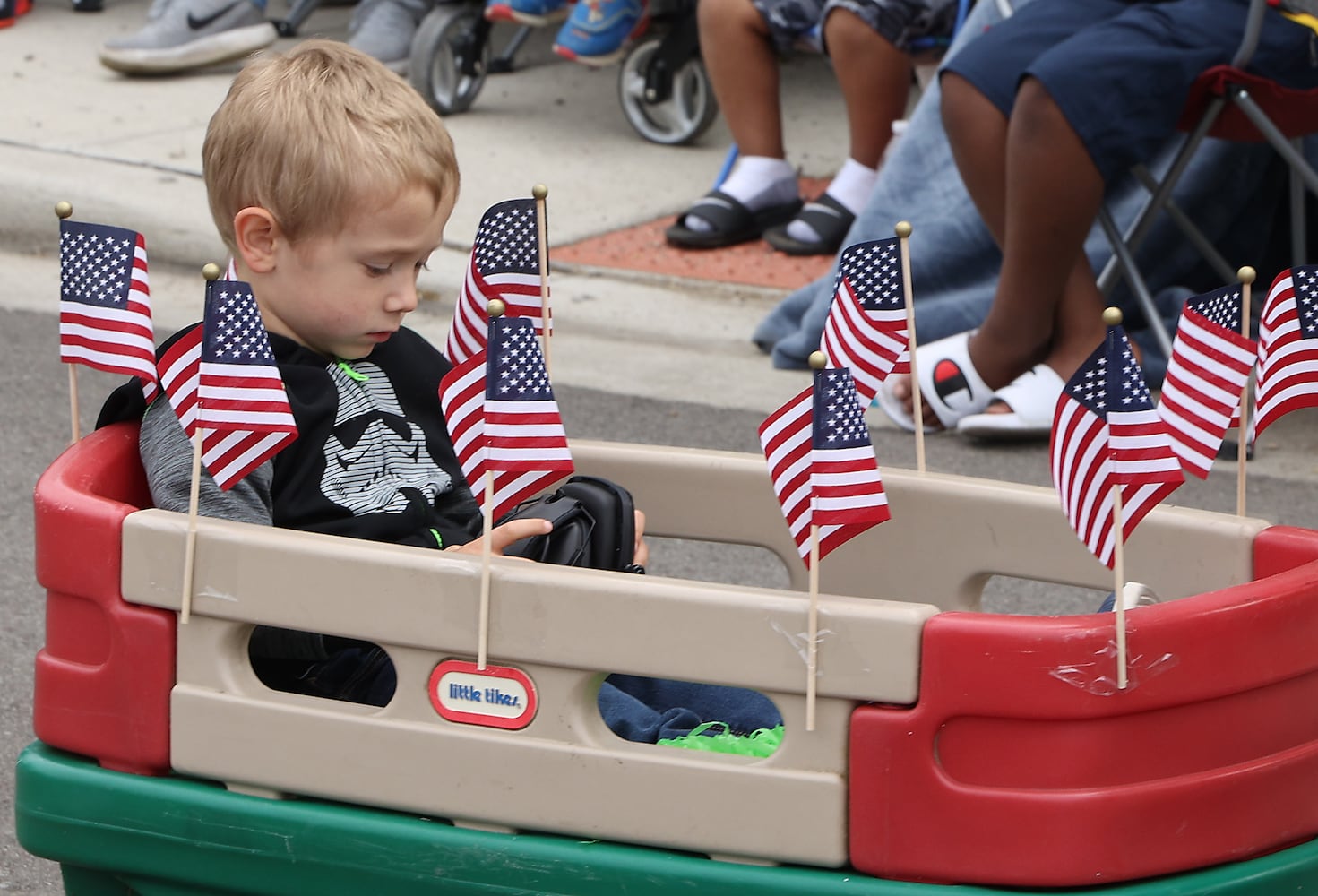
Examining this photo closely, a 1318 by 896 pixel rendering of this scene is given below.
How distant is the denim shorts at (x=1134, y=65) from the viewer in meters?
3.98

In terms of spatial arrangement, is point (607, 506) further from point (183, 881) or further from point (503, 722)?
point (183, 881)

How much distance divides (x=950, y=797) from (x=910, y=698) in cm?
11

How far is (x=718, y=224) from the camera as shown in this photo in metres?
5.98

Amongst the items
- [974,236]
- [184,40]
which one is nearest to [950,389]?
[974,236]

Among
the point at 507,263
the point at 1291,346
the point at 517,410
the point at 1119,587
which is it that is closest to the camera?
the point at 1119,587

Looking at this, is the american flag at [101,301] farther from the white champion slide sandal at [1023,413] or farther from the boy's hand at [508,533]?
the white champion slide sandal at [1023,413]

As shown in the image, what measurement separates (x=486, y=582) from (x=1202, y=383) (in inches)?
32.1

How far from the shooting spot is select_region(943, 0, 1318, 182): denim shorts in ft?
13.1

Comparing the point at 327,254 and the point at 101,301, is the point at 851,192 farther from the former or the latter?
the point at 101,301

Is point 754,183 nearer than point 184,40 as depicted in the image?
Yes

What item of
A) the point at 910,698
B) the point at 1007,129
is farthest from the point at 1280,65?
the point at 910,698

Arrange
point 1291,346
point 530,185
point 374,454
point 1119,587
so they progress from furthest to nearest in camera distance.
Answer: point 530,185
point 374,454
point 1291,346
point 1119,587

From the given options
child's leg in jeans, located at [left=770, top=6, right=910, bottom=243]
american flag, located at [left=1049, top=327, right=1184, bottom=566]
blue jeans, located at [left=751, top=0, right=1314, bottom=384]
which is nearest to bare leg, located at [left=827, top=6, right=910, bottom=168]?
child's leg in jeans, located at [left=770, top=6, right=910, bottom=243]

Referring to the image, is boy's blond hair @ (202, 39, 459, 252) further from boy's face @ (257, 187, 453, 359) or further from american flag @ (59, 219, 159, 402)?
american flag @ (59, 219, 159, 402)
